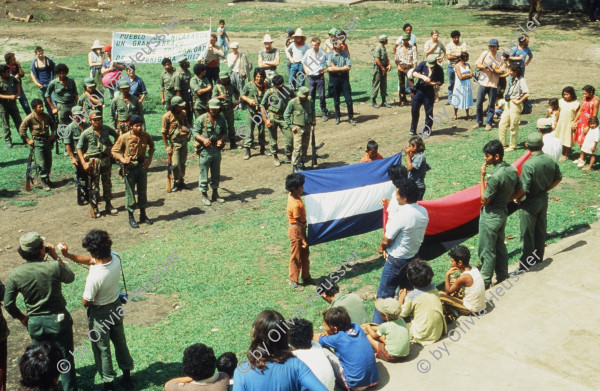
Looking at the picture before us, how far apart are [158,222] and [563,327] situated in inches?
317

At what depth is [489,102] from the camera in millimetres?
17062

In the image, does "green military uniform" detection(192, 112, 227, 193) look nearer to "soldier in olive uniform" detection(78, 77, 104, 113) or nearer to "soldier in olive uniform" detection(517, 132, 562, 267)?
"soldier in olive uniform" detection(78, 77, 104, 113)

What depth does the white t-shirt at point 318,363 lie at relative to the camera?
6.60m

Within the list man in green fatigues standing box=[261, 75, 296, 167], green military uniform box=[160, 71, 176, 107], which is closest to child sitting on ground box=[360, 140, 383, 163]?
man in green fatigues standing box=[261, 75, 296, 167]

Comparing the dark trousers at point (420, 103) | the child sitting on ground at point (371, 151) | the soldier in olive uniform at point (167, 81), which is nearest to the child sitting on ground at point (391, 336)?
the child sitting on ground at point (371, 151)

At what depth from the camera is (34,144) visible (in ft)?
48.6

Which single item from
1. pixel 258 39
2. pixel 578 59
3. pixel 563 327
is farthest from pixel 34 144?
pixel 578 59

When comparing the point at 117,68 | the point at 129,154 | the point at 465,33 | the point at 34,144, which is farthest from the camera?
the point at 465,33

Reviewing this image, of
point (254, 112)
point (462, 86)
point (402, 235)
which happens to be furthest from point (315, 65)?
point (402, 235)

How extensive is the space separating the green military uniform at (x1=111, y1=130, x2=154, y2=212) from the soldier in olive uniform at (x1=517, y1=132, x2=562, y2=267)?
276 inches

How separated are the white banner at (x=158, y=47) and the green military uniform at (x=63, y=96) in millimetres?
2859

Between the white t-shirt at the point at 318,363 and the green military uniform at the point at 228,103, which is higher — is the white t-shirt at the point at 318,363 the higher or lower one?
the lower one

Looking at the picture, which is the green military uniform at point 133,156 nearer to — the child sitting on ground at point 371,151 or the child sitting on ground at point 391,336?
the child sitting on ground at point 371,151

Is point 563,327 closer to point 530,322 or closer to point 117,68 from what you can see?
point 530,322
